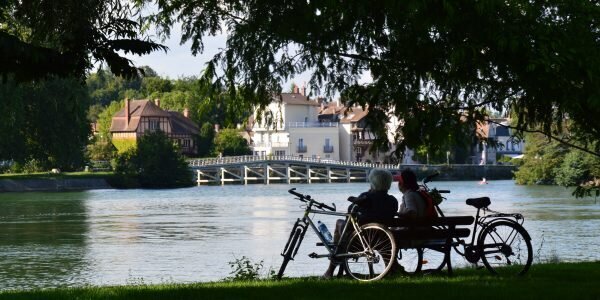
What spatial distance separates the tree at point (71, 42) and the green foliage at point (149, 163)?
78.1 metres

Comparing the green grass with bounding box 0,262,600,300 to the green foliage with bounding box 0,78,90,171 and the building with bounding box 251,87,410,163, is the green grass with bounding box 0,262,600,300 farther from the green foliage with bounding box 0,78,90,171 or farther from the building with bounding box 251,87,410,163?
the building with bounding box 251,87,410,163

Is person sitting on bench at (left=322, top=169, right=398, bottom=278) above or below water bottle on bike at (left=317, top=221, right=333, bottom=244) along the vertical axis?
above

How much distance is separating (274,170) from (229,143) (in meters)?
7.38

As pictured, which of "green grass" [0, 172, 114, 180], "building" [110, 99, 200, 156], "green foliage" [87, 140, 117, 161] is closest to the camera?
"green grass" [0, 172, 114, 180]

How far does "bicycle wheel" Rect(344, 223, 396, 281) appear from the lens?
991 centimetres

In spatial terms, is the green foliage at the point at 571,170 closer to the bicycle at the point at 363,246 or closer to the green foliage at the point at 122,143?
the green foliage at the point at 122,143

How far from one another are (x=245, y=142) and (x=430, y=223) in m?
116

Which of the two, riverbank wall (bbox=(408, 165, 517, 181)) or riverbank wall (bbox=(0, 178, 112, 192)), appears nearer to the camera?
riverbank wall (bbox=(0, 178, 112, 192))

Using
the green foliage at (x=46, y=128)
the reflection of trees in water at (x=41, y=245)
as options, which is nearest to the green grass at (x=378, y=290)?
the reflection of trees in water at (x=41, y=245)

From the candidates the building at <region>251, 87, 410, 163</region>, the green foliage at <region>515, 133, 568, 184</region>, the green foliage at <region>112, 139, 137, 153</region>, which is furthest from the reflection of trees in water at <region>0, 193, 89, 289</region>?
the building at <region>251, 87, 410, 163</region>

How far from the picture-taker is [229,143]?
12175 centimetres

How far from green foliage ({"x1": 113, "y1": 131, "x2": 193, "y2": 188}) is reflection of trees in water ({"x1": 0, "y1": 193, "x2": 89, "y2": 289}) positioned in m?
36.6

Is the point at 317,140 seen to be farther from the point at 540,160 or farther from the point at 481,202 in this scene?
the point at 481,202

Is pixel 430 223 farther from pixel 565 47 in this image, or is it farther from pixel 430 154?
pixel 565 47
